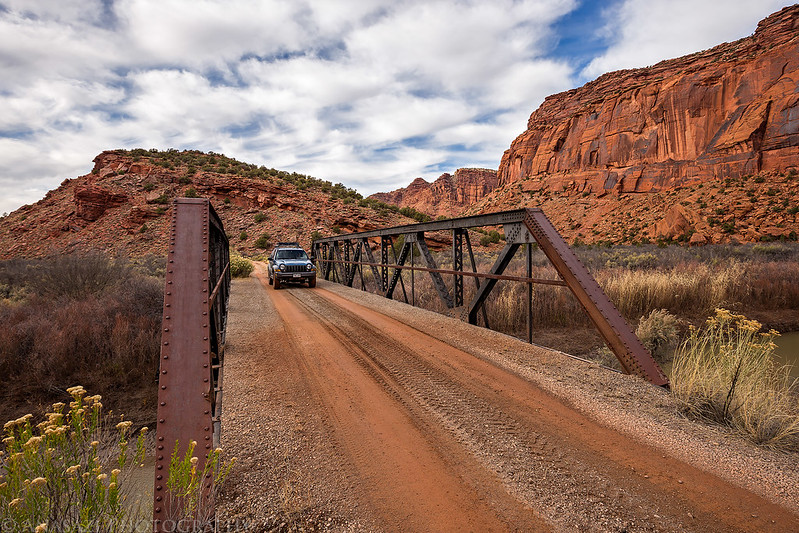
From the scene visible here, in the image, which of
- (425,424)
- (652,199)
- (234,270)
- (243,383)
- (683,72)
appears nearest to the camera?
(425,424)

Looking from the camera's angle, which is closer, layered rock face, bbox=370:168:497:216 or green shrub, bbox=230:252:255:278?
green shrub, bbox=230:252:255:278

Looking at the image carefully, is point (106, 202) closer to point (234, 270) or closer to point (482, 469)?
point (234, 270)

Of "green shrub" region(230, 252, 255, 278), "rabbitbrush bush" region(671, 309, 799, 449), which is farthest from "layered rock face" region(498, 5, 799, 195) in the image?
"green shrub" region(230, 252, 255, 278)

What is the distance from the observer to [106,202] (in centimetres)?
4066

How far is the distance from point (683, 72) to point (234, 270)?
83663 millimetres

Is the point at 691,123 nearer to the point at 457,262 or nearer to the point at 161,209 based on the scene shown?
the point at 457,262

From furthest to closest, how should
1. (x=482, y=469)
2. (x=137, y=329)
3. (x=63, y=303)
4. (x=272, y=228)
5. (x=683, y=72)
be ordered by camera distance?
1. (x=683, y=72)
2. (x=272, y=228)
3. (x=63, y=303)
4. (x=137, y=329)
5. (x=482, y=469)

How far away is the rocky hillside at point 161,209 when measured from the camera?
37031 mm

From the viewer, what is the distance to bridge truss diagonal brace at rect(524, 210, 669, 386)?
166 inches

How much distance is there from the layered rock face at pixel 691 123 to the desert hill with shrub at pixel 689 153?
0.18 m

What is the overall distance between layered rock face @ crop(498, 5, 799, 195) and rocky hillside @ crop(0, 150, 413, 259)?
47737mm

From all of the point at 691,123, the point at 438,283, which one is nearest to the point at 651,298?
the point at 438,283

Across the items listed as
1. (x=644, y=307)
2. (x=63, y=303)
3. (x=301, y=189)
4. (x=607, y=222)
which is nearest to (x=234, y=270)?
(x=63, y=303)

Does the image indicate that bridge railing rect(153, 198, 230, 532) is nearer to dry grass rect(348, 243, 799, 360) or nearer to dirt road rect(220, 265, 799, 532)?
dirt road rect(220, 265, 799, 532)
